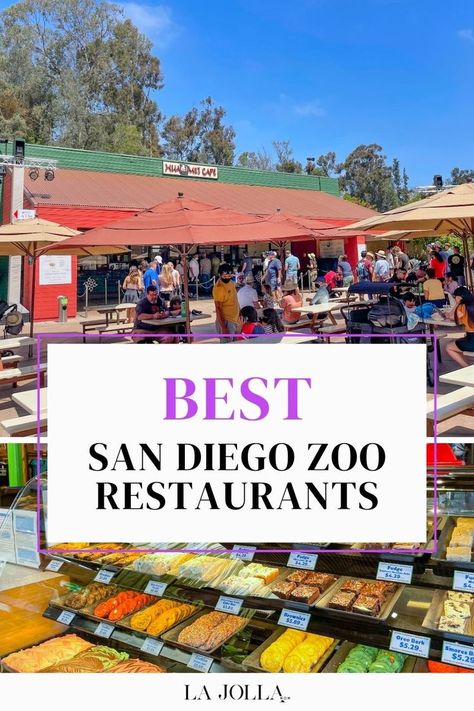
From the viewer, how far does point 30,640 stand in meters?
3.05

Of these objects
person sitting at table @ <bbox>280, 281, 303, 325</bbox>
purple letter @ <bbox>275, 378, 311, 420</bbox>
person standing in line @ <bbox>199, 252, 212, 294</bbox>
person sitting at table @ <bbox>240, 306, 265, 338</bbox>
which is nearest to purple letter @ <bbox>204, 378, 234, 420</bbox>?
purple letter @ <bbox>275, 378, 311, 420</bbox>

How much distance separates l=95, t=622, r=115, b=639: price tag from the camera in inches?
116

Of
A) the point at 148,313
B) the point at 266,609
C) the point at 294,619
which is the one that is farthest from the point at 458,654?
the point at 148,313

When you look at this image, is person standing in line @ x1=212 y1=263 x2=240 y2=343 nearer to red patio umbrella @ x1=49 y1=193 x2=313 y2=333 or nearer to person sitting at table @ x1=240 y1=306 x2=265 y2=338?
red patio umbrella @ x1=49 y1=193 x2=313 y2=333

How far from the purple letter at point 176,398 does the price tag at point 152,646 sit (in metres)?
1.44

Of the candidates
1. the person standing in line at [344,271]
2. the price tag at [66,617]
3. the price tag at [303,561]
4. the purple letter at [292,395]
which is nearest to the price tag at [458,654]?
the price tag at [303,561]

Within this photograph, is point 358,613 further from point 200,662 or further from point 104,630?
point 104,630

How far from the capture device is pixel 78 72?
46.2 metres

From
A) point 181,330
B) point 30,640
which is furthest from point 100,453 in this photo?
point 181,330

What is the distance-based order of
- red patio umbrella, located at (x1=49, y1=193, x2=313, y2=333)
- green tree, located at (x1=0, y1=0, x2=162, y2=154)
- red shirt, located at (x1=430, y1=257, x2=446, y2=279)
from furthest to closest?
1. green tree, located at (x1=0, y1=0, x2=162, y2=154)
2. red shirt, located at (x1=430, y1=257, x2=446, y2=279)
3. red patio umbrella, located at (x1=49, y1=193, x2=313, y2=333)

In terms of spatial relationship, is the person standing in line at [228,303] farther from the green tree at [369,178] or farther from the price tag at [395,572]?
the green tree at [369,178]

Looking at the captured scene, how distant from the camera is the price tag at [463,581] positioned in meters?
2.43

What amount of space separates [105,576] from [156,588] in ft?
1.04

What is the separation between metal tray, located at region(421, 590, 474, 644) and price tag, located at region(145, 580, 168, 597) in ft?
4.01
